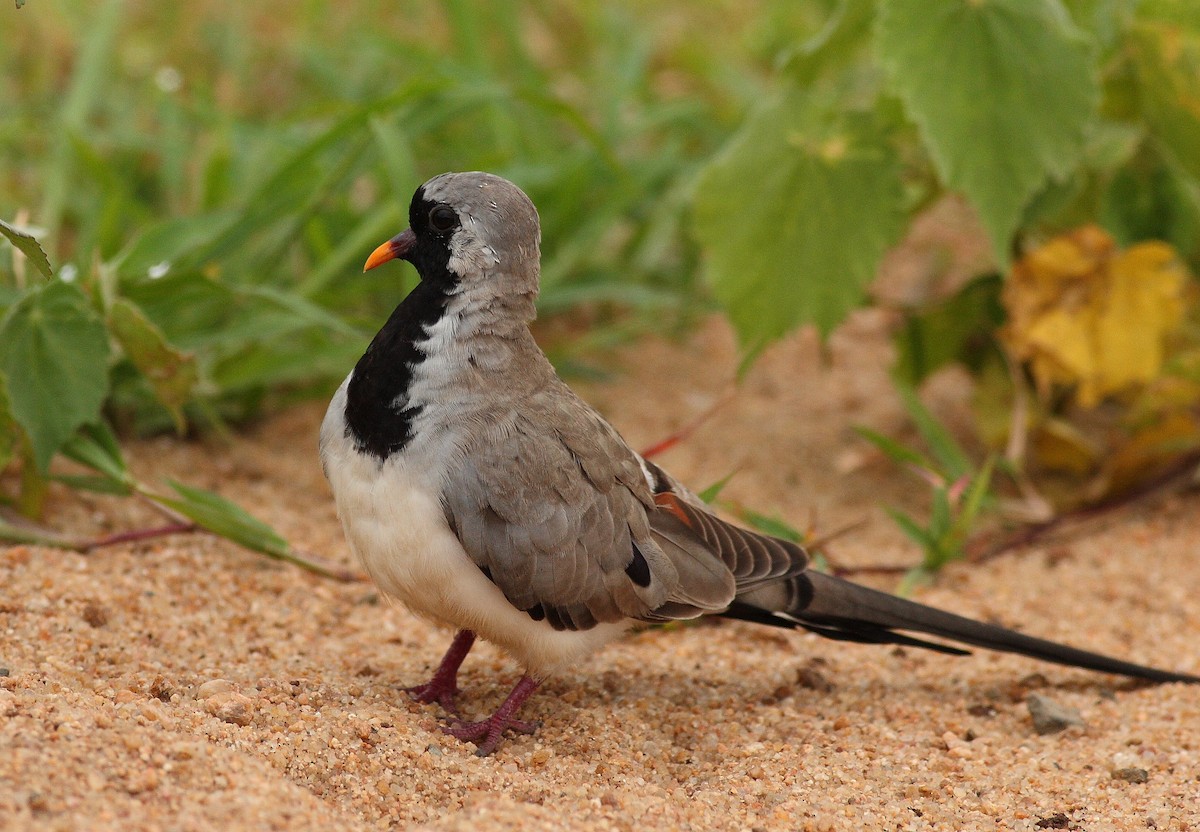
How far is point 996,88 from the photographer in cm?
374

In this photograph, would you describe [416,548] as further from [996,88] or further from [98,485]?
[996,88]

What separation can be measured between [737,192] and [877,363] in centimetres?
174

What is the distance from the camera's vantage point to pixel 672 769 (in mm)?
2896

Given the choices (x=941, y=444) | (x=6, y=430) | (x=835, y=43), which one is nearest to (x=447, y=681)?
→ (x=6, y=430)

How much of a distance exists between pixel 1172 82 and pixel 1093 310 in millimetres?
745

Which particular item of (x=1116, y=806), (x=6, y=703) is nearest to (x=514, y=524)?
(x=6, y=703)

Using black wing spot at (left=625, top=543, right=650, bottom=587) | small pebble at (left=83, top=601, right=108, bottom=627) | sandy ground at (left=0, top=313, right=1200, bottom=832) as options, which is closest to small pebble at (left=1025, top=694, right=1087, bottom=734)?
sandy ground at (left=0, top=313, right=1200, bottom=832)

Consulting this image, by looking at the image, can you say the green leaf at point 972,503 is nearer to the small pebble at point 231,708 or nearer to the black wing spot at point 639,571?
the black wing spot at point 639,571

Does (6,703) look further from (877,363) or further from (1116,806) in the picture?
(877,363)

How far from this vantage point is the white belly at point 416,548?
9.09 feet

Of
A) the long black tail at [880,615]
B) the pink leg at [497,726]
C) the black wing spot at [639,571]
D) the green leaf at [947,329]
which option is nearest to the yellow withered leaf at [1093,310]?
the green leaf at [947,329]

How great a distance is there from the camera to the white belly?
2.77 meters

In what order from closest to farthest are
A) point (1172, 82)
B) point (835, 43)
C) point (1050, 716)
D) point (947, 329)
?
1. point (1050, 716)
2. point (1172, 82)
3. point (835, 43)
4. point (947, 329)

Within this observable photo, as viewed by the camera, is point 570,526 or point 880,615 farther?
point 880,615
